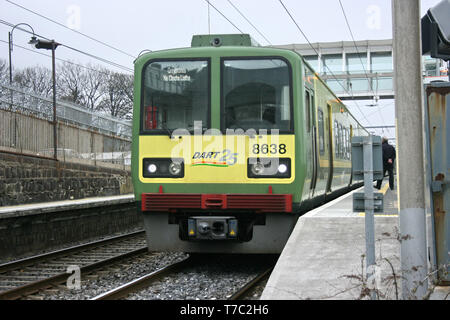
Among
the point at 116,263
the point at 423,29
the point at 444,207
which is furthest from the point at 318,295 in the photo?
the point at 116,263

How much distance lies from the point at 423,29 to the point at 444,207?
1684 mm

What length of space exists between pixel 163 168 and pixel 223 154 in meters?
0.88

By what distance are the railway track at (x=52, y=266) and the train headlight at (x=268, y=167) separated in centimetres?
306

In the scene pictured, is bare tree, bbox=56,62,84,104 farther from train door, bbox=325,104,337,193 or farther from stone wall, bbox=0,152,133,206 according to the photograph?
train door, bbox=325,104,337,193

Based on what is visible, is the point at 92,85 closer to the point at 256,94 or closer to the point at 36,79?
the point at 36,79

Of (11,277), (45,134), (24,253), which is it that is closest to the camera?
(11,277)

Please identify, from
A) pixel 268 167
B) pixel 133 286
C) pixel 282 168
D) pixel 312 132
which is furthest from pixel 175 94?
pixel 133 286

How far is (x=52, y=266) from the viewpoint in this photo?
1029 cm

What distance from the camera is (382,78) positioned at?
43531 mm

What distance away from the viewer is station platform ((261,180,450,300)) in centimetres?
559

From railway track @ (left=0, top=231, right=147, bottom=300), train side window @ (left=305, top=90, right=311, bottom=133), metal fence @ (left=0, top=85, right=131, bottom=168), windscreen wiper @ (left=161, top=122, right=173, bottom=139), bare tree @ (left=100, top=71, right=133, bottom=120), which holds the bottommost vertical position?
railway track @ (left=0, top=231, right=147, bottom=300)

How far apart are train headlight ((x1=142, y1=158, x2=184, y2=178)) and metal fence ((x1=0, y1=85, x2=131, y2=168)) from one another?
10.4 metres

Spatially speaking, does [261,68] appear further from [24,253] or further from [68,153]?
[68,153]

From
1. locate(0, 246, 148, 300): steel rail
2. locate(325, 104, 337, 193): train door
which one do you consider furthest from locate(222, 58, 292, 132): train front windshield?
locate(325, 104, 337, 193): train door
